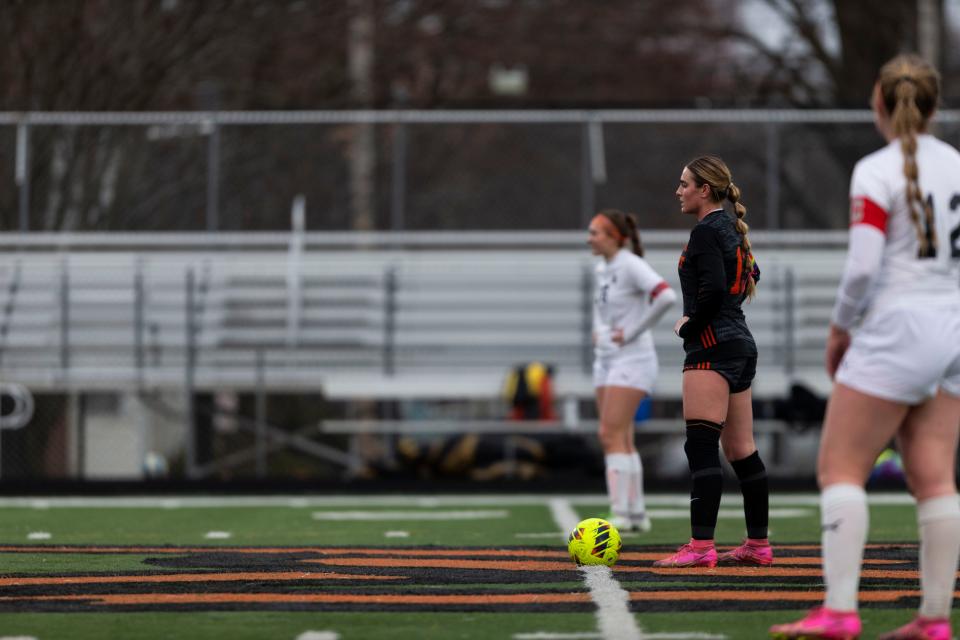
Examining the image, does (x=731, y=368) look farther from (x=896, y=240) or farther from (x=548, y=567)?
(x=896, y=240)

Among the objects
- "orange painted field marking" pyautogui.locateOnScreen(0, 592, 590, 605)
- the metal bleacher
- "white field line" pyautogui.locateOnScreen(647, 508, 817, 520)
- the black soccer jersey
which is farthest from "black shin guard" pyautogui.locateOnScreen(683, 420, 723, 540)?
the metal bleacher

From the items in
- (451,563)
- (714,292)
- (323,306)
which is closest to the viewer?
(714,292)

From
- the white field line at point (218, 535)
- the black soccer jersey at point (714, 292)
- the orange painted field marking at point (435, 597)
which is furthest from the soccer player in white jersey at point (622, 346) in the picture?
the orange painted field marking at point (435, 597)

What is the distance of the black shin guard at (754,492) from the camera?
7.52m

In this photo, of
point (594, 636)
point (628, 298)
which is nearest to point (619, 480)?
point (628, 298)

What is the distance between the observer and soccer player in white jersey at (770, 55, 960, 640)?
505cm

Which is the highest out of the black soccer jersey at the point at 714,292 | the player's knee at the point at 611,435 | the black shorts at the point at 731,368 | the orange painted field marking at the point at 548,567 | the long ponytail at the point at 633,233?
the long ponytail at the point at 633,233

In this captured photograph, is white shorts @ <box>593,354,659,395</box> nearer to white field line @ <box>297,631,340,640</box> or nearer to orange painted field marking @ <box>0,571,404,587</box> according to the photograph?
orange painted field marking @ <box>0,571,404,587</box>

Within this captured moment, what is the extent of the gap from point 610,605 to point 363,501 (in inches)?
315

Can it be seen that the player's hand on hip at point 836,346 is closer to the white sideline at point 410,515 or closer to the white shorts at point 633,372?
the white shorts at point 633,372

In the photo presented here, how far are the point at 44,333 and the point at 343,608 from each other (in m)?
13.0

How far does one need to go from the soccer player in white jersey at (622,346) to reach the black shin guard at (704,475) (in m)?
2.02

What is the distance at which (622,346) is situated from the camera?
31.4ft

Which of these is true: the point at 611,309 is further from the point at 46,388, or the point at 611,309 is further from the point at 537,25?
the point at 537,25
